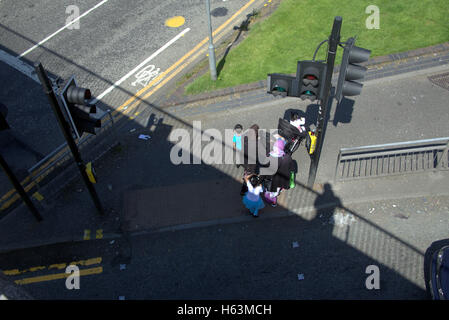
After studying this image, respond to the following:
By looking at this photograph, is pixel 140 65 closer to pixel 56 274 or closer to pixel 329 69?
pixel 56 274

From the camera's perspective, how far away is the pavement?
9648mm

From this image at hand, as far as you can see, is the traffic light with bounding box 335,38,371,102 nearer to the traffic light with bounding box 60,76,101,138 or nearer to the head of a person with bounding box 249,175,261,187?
the head of a person with bounding box 249,175,261,187

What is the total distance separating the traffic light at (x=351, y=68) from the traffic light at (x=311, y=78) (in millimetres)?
334

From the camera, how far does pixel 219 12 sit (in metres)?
16.1

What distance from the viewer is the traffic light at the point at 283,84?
7645 millimetres

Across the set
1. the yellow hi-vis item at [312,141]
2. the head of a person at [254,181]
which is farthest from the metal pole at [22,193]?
the yellow hi-vis item at [312,141]

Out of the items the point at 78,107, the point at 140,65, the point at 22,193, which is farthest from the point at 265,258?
the point at 140,65

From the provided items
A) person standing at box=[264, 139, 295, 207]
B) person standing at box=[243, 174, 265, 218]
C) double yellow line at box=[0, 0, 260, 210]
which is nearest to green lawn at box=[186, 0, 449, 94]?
double yellow line at box=[0, 0, 260, 210]

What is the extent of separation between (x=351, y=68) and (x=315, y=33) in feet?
24.2

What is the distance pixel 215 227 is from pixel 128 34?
9151mm

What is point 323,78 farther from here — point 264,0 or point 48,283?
point 264,0

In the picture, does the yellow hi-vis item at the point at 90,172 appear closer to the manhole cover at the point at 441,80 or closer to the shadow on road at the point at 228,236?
the shadow on road at the point at 228,236

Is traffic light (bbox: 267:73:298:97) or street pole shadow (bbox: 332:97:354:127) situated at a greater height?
street pole shadow (bbox: 332:97:354:127)

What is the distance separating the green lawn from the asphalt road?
17.8ft
